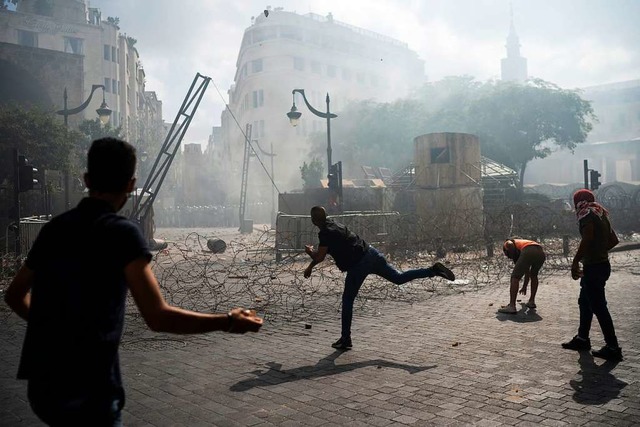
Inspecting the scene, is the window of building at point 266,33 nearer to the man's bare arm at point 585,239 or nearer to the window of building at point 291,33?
the window of building at point 291,33

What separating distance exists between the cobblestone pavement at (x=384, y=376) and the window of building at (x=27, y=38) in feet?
174

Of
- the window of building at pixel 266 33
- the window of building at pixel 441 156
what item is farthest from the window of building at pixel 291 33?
the window of building at pixel 441 156

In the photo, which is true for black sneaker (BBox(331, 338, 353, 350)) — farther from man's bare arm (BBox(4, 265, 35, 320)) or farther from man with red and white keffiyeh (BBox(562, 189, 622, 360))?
man's bare arm (BBox(4, 265, 35, 320))

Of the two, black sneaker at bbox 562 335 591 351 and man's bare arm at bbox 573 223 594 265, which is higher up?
man's bare arm at bbox 573 223 594 265

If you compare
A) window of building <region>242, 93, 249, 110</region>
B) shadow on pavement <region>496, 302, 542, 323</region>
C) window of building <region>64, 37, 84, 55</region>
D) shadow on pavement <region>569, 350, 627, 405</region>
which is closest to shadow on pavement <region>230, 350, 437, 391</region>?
shadow on pavement <region>569, 350, 627, 405</region>

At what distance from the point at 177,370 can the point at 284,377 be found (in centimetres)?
117

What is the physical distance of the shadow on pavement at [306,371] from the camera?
5020 mm

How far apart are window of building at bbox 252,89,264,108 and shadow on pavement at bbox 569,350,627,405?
75.9m

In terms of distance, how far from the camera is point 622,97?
97.7 metres

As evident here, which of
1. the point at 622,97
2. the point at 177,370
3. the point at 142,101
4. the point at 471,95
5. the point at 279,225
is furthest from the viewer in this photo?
the point at 622,97

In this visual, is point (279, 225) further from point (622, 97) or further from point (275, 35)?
point (622, 97)

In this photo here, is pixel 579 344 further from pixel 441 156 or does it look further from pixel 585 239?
pixel 441 156

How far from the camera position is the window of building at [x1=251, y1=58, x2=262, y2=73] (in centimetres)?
8031

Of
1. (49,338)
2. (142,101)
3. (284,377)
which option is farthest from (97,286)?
(142,101)
